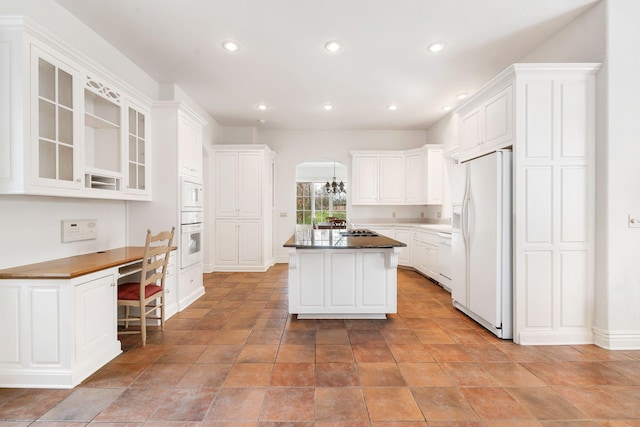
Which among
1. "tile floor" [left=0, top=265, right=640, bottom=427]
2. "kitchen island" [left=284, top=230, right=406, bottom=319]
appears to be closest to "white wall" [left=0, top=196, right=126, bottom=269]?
"tile floor" [left=0, top=265, right=640, bottom=427]

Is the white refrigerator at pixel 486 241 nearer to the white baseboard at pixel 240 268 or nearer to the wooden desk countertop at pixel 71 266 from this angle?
the wooden desk countertop at pixel 71 266

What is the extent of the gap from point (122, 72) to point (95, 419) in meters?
3.41

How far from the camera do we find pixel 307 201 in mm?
9969

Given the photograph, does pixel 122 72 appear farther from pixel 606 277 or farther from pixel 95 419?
pixel 606 277

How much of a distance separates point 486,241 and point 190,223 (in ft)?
11.4

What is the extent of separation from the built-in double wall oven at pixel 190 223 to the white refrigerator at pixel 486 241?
130 inches

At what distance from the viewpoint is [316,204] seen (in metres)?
9.84

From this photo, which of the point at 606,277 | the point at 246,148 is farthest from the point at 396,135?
the point at 606,277

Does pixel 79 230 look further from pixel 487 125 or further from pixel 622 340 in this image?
pixel 622 340

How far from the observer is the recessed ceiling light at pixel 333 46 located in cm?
328

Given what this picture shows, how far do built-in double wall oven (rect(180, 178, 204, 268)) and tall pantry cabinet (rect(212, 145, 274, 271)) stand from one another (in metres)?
1.60

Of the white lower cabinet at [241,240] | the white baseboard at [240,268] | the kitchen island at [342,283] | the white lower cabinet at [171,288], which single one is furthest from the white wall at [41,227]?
the white baseboard at [240,268]

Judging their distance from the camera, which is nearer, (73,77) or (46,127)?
(46,127)

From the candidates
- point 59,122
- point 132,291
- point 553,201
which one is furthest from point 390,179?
point 59,122
